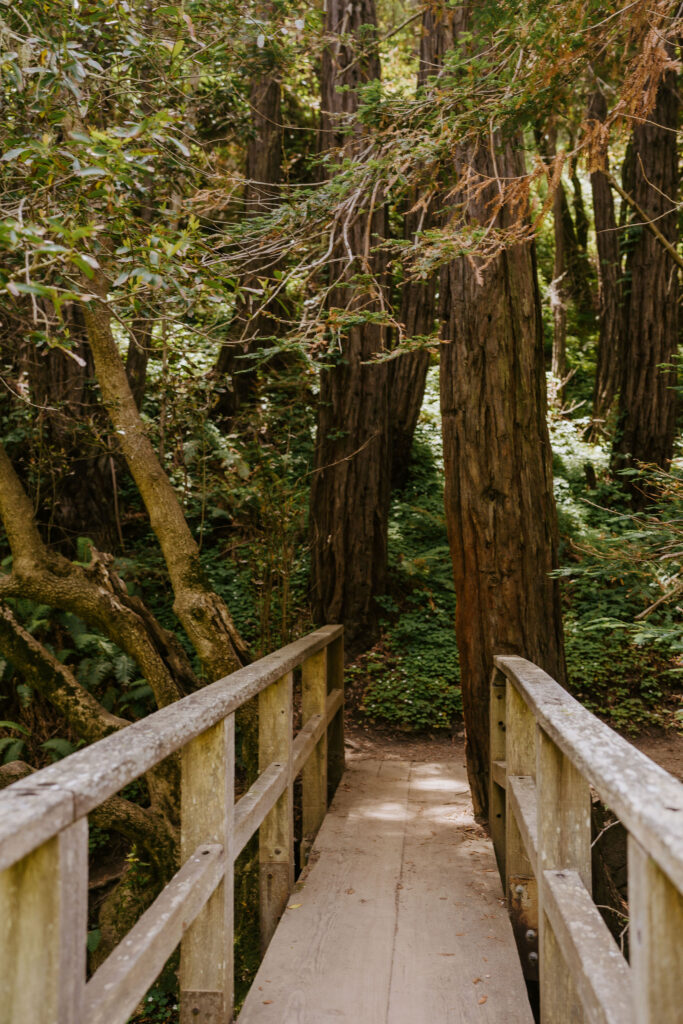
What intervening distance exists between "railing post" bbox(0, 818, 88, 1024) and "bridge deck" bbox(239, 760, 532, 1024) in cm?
164

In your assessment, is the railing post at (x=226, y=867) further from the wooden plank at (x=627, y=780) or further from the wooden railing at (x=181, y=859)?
the wooden plank at (x=627, y=780)

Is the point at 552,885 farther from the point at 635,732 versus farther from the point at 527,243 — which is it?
the point at 635,732

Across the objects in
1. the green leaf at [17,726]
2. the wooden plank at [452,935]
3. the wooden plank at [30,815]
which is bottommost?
the green leaf at [17,726]

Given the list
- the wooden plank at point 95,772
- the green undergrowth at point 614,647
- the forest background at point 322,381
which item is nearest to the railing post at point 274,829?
the wooden plank at point 95,772

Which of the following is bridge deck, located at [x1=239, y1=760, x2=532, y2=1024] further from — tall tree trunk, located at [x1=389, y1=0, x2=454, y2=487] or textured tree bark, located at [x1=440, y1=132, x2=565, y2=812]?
tall tree trunk, located at [x1=389, y1=0, x2=454, y2=487]

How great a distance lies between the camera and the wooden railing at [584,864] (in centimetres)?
128

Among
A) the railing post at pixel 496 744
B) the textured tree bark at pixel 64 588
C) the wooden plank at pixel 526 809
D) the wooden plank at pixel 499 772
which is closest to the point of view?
the wooden plank at pixel 526 809

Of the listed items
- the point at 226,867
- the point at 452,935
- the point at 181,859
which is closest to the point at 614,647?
the point at 452,935

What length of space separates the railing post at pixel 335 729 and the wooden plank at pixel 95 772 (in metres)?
3.49

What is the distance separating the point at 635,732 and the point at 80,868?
24.6 feet

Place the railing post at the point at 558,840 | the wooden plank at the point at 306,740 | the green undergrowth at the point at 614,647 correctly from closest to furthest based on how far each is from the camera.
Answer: the railing post at the point at 558,840, the wooden plank at the point at 306,740, the green undergrowth at the point at 614,647

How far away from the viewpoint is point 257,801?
3.15 meters

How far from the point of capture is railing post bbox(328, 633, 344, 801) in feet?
20.0

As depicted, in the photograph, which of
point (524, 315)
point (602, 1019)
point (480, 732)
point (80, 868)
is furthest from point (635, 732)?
point (80, 868)
